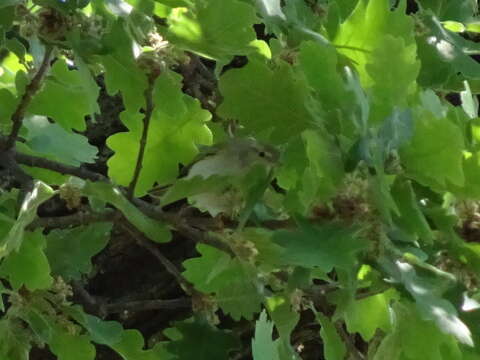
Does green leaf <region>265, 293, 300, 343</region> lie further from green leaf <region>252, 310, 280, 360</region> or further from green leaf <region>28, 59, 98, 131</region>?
green leaf <region>28, 59, 98, 131</region>

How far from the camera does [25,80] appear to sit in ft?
3.56

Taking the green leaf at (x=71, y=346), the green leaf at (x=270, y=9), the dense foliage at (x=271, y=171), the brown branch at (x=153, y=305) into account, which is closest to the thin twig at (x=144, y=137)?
the dense foliage at (x=271, y=171)

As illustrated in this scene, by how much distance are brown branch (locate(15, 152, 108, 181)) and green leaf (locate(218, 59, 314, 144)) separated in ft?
0.56

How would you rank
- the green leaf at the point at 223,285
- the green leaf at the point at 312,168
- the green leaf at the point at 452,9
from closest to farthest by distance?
the green leaf at the point at 312,168, the green leaf at the point at 223,285, the green leaf at the point at 452,9

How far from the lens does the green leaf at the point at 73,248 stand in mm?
1144

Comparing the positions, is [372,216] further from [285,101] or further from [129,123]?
[129,123]

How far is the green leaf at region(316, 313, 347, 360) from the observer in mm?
1021

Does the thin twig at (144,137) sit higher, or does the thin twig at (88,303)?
the thin twig at (144,137)

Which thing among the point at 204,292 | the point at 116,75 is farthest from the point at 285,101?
the point at 204,292

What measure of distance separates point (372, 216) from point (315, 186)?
0.16ft

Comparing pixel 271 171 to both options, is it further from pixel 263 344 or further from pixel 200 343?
pixel 200 343

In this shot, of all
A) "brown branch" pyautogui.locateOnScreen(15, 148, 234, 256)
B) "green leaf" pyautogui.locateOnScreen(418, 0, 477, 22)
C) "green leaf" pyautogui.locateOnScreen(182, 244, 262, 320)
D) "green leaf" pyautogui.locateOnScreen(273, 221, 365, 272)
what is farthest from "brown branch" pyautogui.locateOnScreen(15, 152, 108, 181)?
"green leaf" pyautogui.locateOnScreen(418, 0, 477, 22)

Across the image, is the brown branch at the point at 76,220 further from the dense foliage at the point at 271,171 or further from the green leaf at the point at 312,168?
the green leaf at the point at 312,168

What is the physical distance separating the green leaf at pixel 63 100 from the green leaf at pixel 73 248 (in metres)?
0.13
